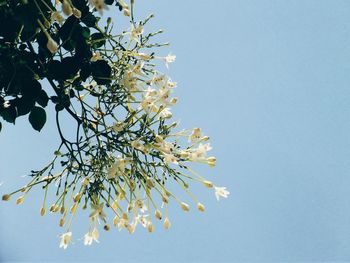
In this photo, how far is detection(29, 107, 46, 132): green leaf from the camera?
0.85 metres

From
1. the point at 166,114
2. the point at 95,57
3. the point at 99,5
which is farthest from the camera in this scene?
the point at 166,114

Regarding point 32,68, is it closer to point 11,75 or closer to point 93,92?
point 11,75

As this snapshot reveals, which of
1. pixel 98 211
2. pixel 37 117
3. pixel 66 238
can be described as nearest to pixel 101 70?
pixel 37 117

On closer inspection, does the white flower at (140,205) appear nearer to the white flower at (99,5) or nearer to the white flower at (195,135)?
the white flower at (195,135)

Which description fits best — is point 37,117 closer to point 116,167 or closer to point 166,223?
point 116,167

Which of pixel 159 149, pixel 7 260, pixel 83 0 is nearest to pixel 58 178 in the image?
pixel 159 149

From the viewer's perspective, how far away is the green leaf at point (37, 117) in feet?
2.78

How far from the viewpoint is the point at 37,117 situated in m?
0.85

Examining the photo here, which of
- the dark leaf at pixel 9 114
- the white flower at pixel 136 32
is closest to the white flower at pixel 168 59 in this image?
the white flower at pixel 136 32

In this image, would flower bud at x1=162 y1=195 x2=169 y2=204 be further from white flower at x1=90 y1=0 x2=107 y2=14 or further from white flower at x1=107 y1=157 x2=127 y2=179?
white flower at x1=90 y1=0 x2=107 y2=14

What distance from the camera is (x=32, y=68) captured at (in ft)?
2.64

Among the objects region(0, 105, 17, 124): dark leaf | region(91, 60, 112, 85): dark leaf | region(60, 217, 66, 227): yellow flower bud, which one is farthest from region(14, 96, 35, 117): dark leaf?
region(60, 217, 66, 227): yellow flower bud

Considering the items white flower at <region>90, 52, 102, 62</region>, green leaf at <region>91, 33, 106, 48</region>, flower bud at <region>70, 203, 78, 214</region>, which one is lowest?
flower bud at <region>70, 203, 78, 214</region>

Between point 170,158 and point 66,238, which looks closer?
point 170,158
